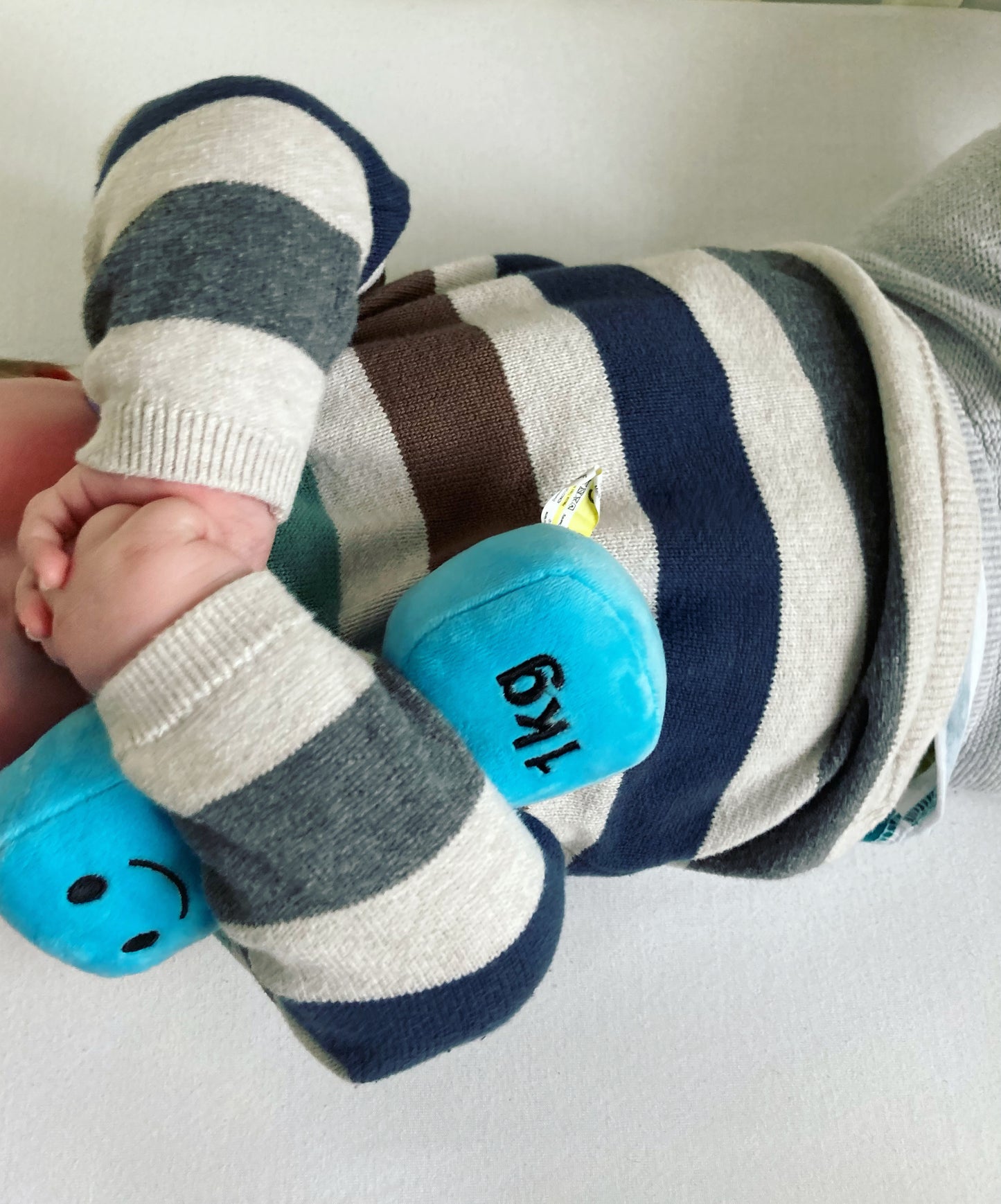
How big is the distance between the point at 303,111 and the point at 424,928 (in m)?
0.39

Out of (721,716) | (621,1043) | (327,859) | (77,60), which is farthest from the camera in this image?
(77,60)

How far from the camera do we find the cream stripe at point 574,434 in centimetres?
49

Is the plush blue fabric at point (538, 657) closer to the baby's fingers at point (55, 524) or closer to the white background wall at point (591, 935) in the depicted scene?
the baby's fingers at point (55, 524)

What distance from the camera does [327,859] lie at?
37 cm

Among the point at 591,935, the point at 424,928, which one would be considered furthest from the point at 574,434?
the point at 591,935

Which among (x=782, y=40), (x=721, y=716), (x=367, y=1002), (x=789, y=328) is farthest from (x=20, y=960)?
(x=782, y=40)

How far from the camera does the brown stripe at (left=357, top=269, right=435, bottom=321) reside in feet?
1.89

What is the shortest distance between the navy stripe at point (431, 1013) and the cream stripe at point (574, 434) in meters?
0.09

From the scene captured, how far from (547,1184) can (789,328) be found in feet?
1.77

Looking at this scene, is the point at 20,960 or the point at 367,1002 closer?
the point at 367,1002

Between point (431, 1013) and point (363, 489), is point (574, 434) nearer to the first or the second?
point (363, 489)

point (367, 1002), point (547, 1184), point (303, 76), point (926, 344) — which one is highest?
point (303, 76)

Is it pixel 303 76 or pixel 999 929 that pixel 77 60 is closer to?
pixel 303 76

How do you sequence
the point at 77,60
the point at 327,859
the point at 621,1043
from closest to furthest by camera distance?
the point at 327,859 → the point at 621,1043 → the point at 77,60
